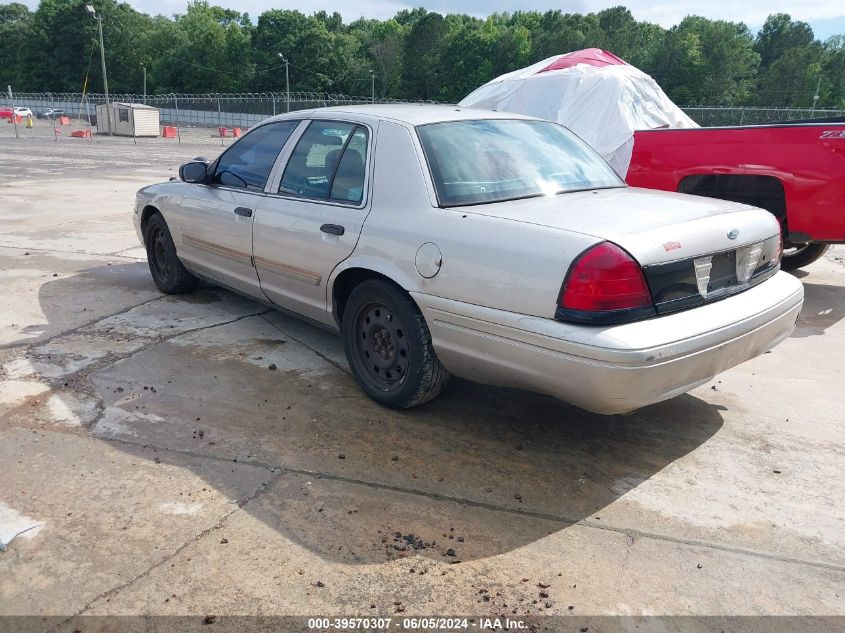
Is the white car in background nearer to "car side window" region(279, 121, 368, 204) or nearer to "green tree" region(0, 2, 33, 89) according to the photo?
"car side window" region(279, 121, 368, 204)

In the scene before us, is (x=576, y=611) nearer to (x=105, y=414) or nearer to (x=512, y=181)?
(x=512, y=181)

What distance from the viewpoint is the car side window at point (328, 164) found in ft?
13.7

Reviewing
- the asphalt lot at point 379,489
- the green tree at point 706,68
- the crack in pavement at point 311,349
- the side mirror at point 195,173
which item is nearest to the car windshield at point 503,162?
the asphalt lot at point 379,489

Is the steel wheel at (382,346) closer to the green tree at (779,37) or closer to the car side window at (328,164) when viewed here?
the car side window at (328,164)

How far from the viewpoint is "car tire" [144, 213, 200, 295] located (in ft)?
19.9

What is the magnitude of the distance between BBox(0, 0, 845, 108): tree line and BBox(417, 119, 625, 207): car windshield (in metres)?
86.9

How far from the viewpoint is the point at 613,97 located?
12.7m

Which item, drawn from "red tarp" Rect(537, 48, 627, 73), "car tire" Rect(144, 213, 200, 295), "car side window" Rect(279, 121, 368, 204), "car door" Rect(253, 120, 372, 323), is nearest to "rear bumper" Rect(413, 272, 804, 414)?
"car door" Rect(253, 120, 372, 323)

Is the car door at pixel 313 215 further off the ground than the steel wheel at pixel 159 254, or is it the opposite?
the car door at pixel 313 215

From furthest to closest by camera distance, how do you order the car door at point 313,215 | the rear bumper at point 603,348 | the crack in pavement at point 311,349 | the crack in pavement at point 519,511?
the crack in pavement at point 311,349
the car door at point 313,215
the rear bumper at point 603,348
the crack in pavement at point 519,511

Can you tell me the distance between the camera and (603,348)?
9.72 ft

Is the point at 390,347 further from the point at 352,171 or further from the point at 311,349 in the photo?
the point at 311,349

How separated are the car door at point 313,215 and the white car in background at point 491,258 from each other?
0.01m

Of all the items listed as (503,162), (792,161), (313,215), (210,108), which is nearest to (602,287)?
(503,162)
